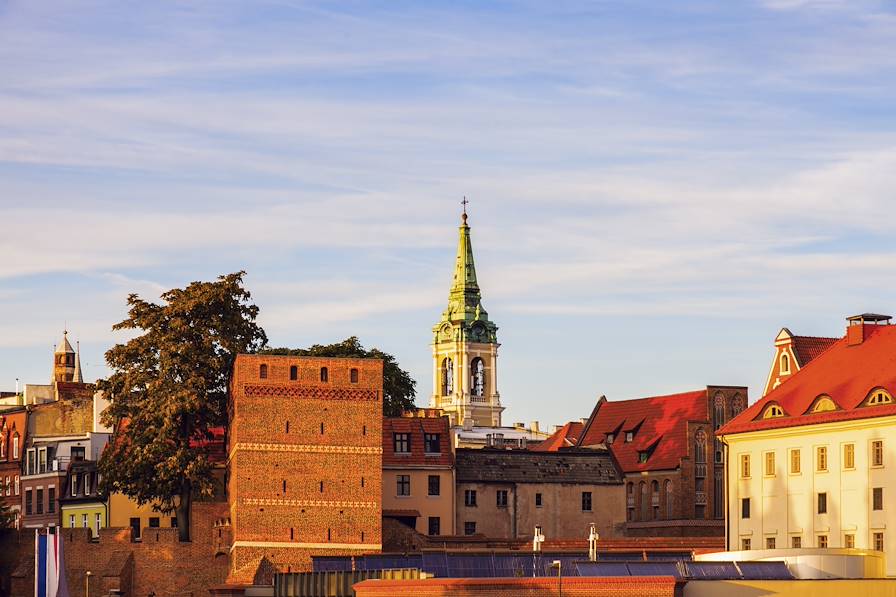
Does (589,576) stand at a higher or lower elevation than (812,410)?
lower

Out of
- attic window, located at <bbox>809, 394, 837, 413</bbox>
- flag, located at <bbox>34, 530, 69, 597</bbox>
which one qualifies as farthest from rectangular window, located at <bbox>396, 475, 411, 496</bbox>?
attic window, located at <bbox>809, 394, 837, 413</bbox>

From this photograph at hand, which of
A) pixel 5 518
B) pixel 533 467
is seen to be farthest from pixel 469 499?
pixel 5 518

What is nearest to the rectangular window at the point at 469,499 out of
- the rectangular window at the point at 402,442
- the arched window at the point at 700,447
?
the rectangular window at the point at 402,442

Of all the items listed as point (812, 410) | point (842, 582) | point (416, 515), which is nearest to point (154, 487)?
point (416, 515)

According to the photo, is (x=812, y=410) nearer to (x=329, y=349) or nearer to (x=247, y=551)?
(x=247, y=551)

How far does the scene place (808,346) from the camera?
127 m

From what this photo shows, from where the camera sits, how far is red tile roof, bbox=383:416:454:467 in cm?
12138

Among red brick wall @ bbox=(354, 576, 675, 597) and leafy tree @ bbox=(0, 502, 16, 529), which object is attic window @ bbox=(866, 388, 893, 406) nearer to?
red brick wall @ bbox=(354, 576, 675, 597)

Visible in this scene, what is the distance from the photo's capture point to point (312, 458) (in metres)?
109

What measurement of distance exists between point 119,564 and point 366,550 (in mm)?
13381

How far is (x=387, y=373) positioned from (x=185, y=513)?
29089 mm

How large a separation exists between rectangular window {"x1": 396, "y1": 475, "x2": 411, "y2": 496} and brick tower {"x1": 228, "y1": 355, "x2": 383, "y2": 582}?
1094 cm

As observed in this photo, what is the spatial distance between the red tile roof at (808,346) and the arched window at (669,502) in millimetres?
10892

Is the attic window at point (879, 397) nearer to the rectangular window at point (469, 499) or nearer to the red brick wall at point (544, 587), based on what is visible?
the red brick wall at point (544, 587)
